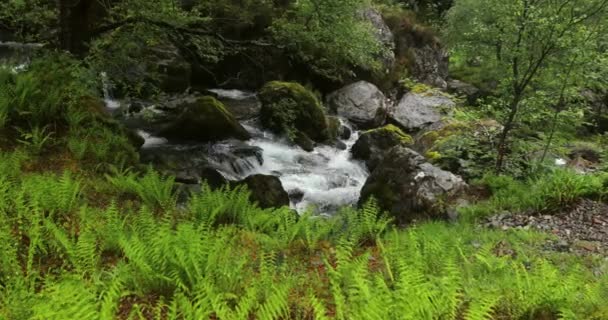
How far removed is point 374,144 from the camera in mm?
16109

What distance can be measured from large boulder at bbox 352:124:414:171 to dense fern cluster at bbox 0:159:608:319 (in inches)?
385

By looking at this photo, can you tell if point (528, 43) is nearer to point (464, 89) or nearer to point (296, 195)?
point (296, 195)

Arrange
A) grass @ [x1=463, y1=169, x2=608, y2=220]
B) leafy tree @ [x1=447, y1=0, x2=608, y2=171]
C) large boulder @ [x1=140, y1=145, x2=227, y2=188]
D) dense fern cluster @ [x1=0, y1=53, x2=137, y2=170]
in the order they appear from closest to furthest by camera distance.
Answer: dense fern cluster @ [x1=0, y1=53, x2=137, y2=170] < grass @ [x1=463, y1=169, x2=608, y2=220] < leafy tree @ [x1=447, y1=0, x2=608, y2=171] < large boulder @ [x1=140, y1=145, x2=227, y2=188]

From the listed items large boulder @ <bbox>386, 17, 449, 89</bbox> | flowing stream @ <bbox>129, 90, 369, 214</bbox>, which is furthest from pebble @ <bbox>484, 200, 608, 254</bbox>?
large boulder @ <bbox>386, 17, 449, 89</bbox>

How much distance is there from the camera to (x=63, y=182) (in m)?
5.45

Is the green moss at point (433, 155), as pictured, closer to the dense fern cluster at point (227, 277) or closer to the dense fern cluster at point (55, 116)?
the dense fern cluster at point (227, 277)

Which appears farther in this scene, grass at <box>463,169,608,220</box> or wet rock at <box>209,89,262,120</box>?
wet rock at <box>209,89,262,120</box>

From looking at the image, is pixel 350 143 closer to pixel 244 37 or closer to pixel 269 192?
pixel 244 37

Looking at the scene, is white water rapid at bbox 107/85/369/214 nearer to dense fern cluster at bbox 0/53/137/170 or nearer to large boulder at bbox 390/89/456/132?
dense fern cluster at bbox 0/53/137/170

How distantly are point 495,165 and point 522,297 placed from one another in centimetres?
776

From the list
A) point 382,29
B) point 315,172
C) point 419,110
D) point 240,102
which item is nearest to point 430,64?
point 382,29

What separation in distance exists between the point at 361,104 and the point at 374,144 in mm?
4344

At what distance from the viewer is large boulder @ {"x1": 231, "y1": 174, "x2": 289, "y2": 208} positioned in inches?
412

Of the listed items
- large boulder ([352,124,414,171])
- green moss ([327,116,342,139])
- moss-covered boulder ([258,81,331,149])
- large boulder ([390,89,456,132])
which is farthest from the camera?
large boulder ([390,89,456,132])
